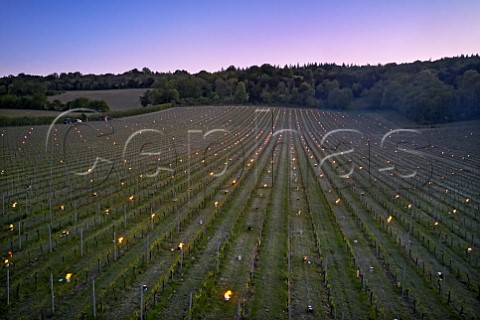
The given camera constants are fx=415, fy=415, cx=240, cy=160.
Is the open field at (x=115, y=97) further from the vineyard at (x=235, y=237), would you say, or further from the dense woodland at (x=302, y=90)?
the vineyard at (x=235, y=237)

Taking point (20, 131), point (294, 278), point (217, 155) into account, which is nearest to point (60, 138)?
point (20, 131)

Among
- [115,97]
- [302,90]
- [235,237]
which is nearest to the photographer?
[235,237]

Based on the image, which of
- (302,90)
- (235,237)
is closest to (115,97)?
(302,90)

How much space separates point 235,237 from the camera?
48.2ft

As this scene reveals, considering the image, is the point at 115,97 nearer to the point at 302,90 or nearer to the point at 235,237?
the point at 302,90

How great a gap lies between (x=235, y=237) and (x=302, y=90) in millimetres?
103980

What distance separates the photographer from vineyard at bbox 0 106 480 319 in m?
9.77

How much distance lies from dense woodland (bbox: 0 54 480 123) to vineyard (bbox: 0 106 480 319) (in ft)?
142

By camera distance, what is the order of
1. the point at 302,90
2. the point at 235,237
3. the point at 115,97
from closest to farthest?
the point at 235,237
the point at 115,97
the point at 302,90

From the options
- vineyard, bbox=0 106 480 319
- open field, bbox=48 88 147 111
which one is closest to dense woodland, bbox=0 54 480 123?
open field, bbox=48 88 147 111

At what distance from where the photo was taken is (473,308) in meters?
9.84

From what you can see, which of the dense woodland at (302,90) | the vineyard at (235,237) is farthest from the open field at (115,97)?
the vineyard at (235,237)

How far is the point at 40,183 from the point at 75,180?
74.7 inches

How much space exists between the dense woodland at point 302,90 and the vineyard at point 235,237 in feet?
142
